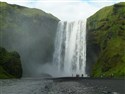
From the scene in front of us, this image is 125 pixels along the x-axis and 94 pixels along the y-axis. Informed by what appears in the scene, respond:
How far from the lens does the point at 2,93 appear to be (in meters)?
78.1

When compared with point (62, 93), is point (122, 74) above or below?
above

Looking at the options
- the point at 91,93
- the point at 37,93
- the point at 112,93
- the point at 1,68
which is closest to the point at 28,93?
the point at 37,93

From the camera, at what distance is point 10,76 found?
195625 mm

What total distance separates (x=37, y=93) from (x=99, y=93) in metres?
14.5

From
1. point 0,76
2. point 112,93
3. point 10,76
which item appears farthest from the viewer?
point 10,76

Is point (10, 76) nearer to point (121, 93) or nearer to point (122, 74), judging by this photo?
point (122, 74)

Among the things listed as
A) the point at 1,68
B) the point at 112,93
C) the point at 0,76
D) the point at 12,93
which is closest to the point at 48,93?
the point at 12,93

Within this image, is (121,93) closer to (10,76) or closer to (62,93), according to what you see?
(62,93)

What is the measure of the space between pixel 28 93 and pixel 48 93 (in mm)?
4899

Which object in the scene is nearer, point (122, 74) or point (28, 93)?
point (28, 93)

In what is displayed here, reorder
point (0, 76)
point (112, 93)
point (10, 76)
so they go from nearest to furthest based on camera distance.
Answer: point (112, 93), point (0, 76), point (10, 76)

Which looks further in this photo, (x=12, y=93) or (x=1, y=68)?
(x=1, y=68)

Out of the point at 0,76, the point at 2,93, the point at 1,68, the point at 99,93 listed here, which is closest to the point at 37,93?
the point at 2,93

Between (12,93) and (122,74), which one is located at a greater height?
(122,74)
